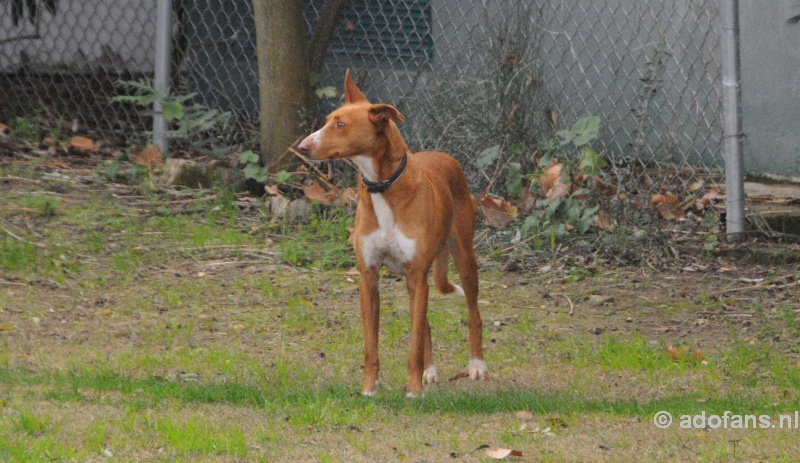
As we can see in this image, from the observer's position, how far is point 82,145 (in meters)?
8.57

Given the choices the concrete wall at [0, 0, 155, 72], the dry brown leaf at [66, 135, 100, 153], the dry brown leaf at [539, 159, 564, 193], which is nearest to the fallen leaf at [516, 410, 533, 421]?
the dry brown leaf at [539, 159, 564, 193]

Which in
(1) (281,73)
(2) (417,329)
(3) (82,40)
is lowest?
(2) (417,329)

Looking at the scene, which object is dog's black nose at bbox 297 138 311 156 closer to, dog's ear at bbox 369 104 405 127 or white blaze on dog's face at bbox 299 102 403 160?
white blaze on dog's face at bbox 299 102 403 160

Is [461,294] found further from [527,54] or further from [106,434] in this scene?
[527,54]

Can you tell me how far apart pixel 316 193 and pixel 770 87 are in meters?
3.29

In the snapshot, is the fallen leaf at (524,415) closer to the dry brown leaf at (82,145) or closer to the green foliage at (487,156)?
the green foliage at (487,156)

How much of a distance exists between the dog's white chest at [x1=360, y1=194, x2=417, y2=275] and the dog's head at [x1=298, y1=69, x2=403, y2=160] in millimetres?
240

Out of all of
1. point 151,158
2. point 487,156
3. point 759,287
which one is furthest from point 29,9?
point 759,287

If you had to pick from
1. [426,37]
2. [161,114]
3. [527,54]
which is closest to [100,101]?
[161,114]

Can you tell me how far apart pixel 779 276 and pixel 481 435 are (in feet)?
10.0

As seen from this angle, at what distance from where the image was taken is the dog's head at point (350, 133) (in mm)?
4230

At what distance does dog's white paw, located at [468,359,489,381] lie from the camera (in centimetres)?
485

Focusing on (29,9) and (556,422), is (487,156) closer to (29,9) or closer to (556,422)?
(556,422)

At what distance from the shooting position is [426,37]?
8.43 meters
